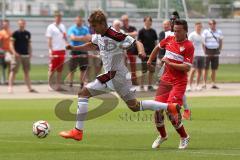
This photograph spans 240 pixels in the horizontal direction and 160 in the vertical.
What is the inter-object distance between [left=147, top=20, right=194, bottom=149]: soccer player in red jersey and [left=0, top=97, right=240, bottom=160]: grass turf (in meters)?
0.29

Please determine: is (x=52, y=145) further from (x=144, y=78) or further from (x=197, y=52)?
(x=197, y=52)

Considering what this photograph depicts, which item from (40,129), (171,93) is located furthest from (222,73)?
(40,129)

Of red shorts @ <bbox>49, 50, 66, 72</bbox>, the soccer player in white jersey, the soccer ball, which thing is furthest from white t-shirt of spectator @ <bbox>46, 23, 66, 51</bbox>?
the soccer ball

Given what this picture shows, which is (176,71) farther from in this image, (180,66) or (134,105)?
(134,105)

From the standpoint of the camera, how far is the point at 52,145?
43.2ft

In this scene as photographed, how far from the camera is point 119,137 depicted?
559 inches

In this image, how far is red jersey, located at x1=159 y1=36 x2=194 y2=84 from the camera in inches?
520

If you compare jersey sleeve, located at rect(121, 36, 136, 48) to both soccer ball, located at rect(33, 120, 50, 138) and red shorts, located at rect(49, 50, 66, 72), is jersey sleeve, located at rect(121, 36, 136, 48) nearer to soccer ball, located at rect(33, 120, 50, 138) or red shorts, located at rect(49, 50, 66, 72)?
soccer ball, located at rect(33, 120, 50, 138)

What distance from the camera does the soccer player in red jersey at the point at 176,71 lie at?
13.0m

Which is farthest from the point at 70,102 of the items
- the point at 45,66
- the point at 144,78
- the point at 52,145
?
the point at 45,66

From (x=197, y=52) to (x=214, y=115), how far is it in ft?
28.6

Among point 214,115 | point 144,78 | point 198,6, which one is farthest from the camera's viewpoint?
point 198,6

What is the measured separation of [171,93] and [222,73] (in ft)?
70.8

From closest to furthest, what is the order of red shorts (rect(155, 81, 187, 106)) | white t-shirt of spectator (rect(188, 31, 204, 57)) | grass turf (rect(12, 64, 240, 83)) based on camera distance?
red shorts (rect(155, 81, 187, 106)) < white t-shirt of spectator (rect(188, 31, 204, 57)) < grass turf (rect(12, 64, 240, 83))
